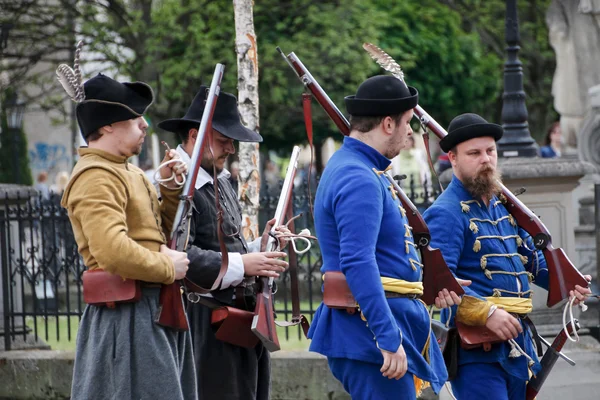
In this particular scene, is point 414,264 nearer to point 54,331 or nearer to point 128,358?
point 128,358

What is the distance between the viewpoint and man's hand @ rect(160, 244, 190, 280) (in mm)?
4785

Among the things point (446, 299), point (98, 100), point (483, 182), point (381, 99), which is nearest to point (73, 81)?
point (98, 100)

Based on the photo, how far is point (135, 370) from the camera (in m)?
4.70

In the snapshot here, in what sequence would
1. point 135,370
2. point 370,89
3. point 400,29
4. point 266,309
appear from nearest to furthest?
point 135,370 → point 370,89 → point 266,309 → point 400,29

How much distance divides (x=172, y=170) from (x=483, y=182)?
1.55 meters

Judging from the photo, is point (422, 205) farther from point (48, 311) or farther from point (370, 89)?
point (370, 89)

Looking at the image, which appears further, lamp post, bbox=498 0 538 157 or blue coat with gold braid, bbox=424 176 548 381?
lamp post, bbox=498 0 538 157

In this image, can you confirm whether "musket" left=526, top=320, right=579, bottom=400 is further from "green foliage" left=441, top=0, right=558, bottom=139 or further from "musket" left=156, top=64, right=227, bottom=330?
"green foliage" left=441, top=0, right=558, bottom=139

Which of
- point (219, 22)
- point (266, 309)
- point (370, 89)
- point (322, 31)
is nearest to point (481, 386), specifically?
point (266, 309)

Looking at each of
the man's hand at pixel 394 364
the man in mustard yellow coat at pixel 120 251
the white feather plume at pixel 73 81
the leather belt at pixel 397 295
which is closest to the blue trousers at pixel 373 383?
the man's hand at pixel 394 364

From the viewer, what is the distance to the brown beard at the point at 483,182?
5.61 metres

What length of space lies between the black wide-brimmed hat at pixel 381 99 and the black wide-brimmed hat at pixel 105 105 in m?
0.93

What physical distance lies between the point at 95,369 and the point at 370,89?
5.48 ft

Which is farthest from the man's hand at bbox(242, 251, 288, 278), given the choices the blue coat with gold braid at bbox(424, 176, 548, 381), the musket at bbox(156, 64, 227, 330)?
the blue coat with gold braid at bbox(424, 176, 548, 381)
